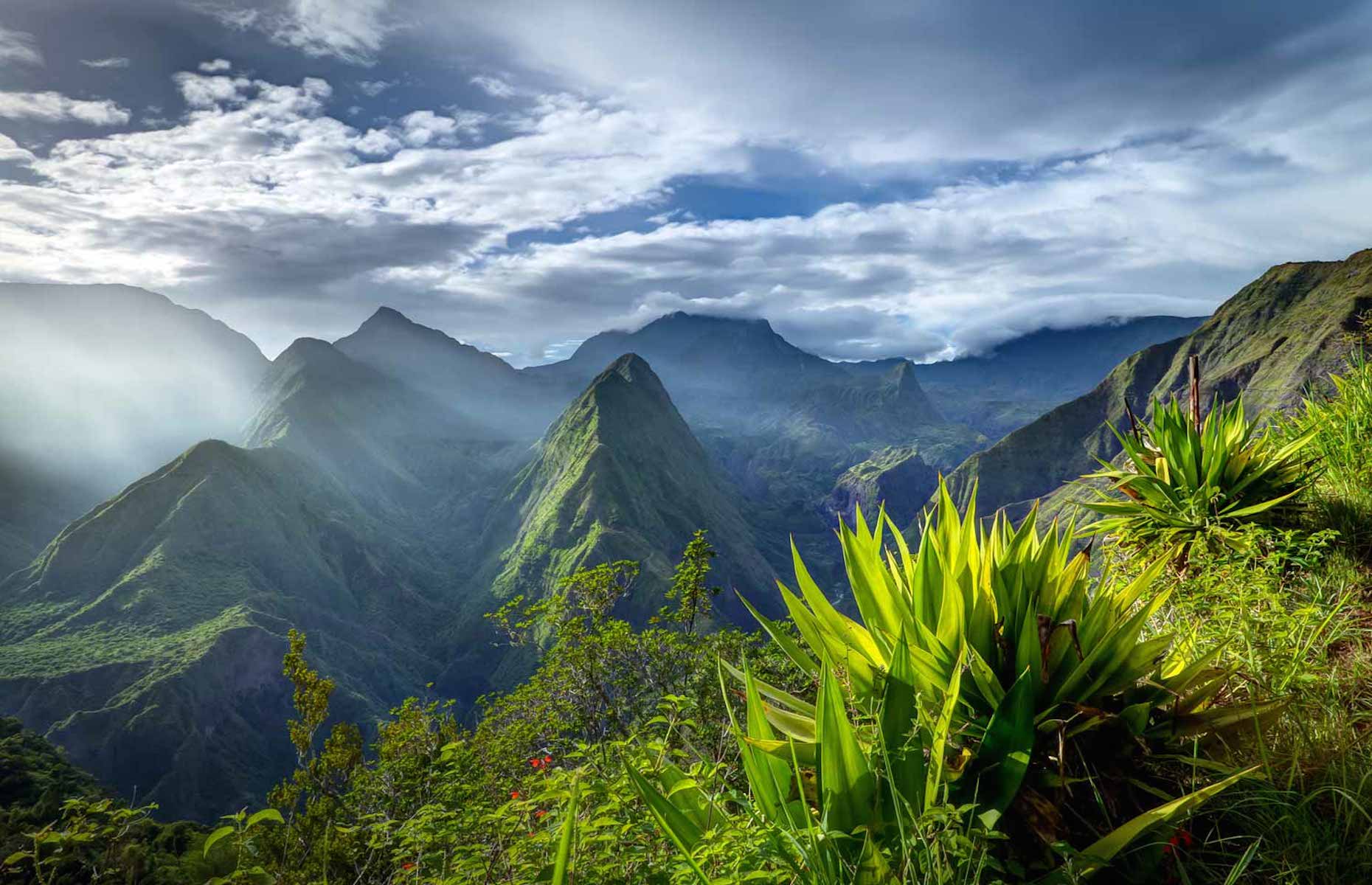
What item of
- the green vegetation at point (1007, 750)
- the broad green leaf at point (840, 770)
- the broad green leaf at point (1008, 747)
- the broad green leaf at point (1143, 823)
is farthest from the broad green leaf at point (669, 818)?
the broad green leaf at point (1143, 823)

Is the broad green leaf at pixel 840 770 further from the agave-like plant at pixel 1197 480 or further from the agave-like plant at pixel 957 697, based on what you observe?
the agave-like plant at pixel 1197 480

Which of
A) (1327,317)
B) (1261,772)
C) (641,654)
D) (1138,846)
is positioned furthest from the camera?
(1327,317)

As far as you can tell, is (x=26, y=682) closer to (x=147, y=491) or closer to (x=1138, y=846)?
(x=147, y=491)

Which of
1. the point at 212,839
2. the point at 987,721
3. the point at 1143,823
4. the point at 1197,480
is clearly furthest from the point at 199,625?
the point at 1143,823

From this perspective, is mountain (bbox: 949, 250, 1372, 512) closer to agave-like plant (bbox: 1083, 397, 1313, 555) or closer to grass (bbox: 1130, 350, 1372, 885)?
agave-like plant (bbox: 1083, 397, 1313, 555)

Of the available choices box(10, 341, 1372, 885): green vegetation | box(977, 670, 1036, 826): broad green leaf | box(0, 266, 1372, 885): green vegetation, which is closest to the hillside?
box(0, 266, 1372, 885): green vegetation

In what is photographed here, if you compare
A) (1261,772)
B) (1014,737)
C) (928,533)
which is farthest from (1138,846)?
(928,533)
